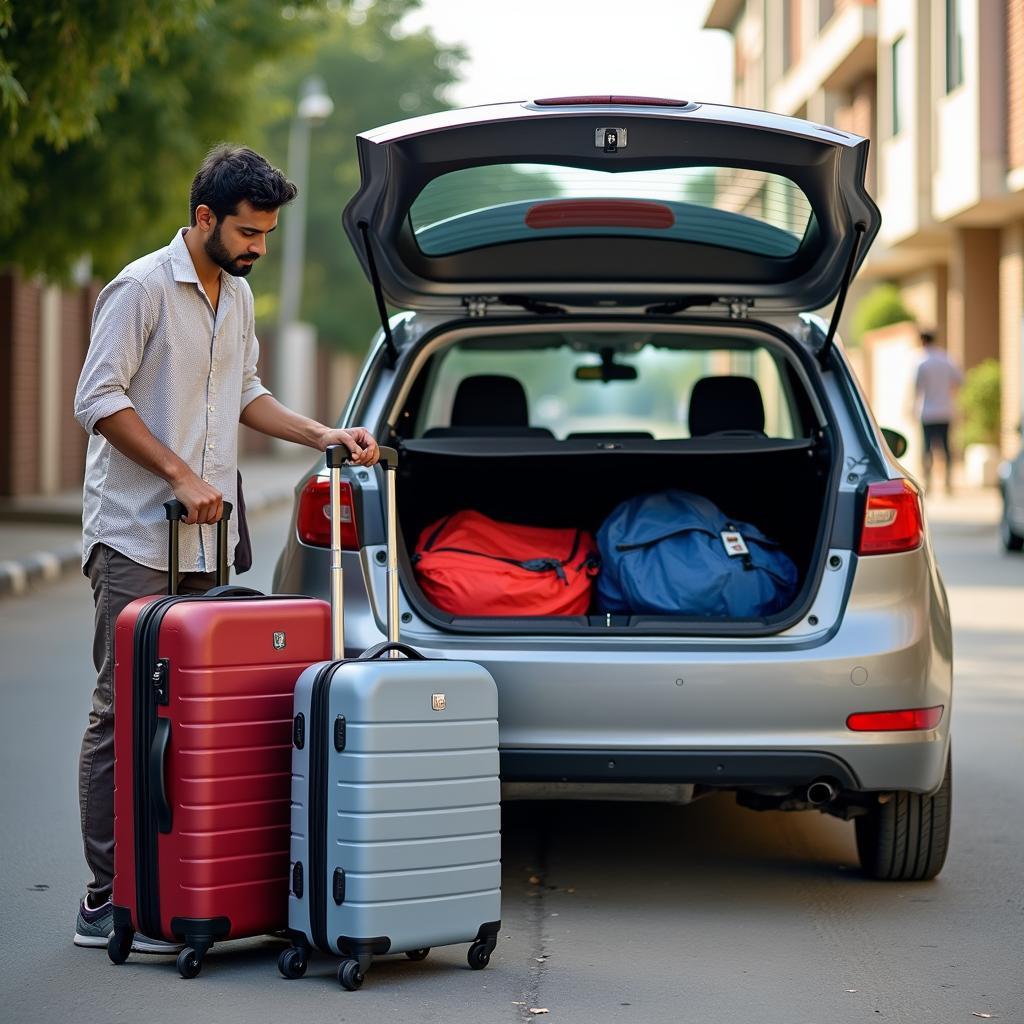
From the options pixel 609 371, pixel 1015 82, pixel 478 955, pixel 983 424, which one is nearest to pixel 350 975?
pixel 478 955

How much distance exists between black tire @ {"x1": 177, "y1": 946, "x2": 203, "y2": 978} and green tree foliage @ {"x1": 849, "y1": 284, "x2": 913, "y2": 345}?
88.2 ft

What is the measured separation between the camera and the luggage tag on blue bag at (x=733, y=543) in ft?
17.2

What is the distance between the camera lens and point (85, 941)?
4.49 metres

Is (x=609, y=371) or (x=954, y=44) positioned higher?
(x=954, y=44)

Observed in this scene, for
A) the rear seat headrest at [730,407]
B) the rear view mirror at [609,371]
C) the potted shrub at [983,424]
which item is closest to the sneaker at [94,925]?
the rear seat headrest at [730,407]

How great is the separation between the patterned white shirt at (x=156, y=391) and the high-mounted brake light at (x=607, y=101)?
969 millimetres

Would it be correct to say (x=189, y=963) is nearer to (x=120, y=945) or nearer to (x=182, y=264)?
(x=120, y=945)

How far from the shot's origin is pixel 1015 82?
22.8 m

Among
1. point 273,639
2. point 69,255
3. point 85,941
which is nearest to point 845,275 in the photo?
point 273,639

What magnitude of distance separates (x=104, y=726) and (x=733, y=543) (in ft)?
6.24

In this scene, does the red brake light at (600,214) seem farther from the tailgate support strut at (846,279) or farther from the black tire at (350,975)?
the black tire at (350,975)

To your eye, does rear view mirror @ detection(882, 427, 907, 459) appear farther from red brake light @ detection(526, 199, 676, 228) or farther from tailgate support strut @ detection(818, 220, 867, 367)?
red brake light @ detection(526, 199, 676, 228)

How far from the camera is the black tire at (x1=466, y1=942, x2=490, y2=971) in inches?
167

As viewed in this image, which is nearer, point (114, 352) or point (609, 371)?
point (114, 352)
